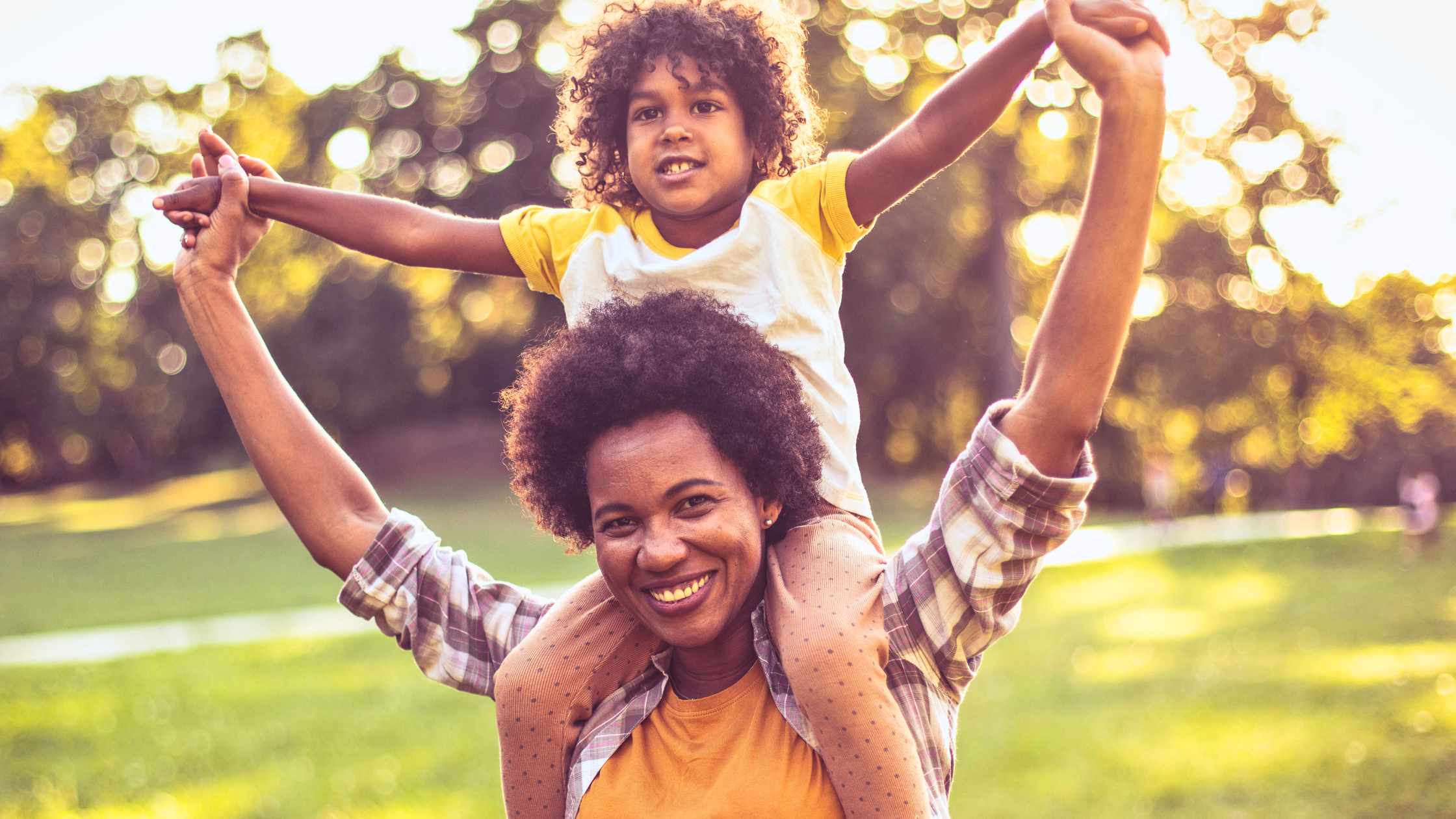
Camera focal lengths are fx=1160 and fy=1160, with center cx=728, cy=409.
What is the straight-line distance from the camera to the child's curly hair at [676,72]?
2.85m

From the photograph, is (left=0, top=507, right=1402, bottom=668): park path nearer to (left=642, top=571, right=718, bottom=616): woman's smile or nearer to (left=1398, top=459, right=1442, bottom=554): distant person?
(left=1398, top=459, right=1442, bottom=554): distant person

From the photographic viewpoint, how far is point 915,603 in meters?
2.08

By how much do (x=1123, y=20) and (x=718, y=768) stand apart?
1425 millimetres

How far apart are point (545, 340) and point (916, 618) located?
0.94 m

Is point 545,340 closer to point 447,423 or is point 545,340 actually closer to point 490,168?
point 490,168

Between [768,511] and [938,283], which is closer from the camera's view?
[768,511]

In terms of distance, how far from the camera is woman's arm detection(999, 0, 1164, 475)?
1.78m

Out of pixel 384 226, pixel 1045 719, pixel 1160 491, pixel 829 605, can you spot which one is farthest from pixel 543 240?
pixel 1160 491

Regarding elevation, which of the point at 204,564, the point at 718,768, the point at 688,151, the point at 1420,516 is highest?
the point at 204,564

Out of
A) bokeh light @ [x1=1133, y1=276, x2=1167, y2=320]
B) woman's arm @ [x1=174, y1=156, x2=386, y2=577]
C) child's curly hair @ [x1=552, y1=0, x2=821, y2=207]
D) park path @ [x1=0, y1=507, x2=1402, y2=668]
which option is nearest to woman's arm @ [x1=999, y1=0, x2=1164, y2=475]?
child's curly hair @ [x1=552, y1=0, x2=821, y2=207]

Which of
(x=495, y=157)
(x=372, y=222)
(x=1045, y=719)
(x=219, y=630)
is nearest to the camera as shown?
(x=372, y=222)

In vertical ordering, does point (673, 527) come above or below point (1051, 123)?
below

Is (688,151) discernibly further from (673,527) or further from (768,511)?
(673,527)

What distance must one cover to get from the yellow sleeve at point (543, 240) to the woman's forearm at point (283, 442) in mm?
607
